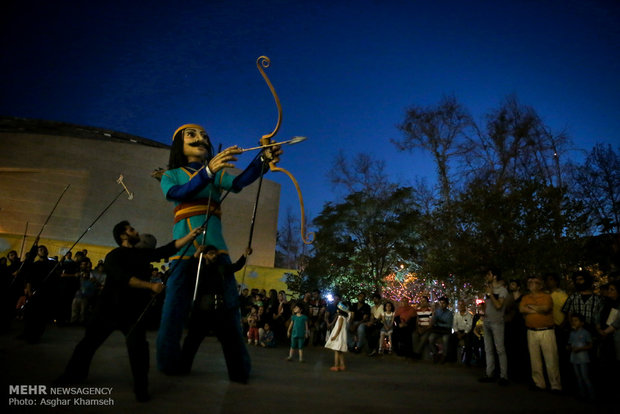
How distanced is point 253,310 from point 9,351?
6304mm

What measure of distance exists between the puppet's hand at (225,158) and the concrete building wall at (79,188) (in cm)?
1773

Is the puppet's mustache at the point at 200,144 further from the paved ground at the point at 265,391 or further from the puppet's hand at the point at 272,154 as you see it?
the paved ground at the point at 265,391

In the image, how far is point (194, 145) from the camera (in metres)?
5.00

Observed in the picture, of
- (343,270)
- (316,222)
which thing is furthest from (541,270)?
(316,222)

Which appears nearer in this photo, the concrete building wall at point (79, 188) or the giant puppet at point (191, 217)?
the giant puppet at point (191, 217)

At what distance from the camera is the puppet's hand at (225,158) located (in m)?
4.03

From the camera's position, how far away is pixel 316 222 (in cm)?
2141

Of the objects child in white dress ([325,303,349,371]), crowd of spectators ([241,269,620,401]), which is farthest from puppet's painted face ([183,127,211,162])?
crowd of spectators ([241,269,620,401])

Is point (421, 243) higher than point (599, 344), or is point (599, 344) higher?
point (421, 243)

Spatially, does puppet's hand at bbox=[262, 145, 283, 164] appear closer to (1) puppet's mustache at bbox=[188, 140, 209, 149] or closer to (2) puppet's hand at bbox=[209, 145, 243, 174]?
(2) puppet's hand at bbox=[209, 145, 243, 174]

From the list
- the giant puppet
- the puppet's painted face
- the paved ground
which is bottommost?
the paved ground

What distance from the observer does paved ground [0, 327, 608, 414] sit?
3332 millimetres

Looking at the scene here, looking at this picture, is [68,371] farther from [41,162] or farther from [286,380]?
[41,162]

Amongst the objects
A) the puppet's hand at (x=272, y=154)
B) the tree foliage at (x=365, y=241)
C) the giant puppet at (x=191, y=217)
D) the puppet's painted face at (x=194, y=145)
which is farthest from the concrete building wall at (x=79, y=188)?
the puppet's hand at (x=272, y=154)
